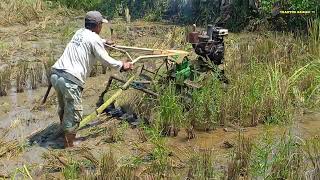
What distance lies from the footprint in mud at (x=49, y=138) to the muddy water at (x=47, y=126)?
6 centimetres

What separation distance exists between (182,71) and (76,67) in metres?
1.64

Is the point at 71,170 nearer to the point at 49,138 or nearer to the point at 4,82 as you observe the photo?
the point at 49,138

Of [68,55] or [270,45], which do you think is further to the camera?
[270,45]

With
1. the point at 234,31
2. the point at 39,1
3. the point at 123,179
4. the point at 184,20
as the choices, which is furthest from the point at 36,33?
the point at 123,179

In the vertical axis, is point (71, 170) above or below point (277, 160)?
below

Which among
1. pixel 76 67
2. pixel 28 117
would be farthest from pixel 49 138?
pixel 76 67

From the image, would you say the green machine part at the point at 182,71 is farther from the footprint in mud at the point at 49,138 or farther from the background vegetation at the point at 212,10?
the background vegetation at the point at 212,10

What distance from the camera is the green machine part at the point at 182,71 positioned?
7.09 m

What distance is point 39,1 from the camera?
52.3ft

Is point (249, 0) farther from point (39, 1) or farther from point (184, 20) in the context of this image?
point (39, 1)

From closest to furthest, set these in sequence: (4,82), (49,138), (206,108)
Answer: (49,138), (206,108), (4,82)

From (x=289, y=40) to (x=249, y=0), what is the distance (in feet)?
9.45

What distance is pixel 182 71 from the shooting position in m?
7.16

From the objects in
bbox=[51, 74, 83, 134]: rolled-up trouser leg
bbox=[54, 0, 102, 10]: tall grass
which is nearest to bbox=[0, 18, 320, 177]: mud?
bbox=[51, 74, 83, 134]: rolled-up trouser leg
